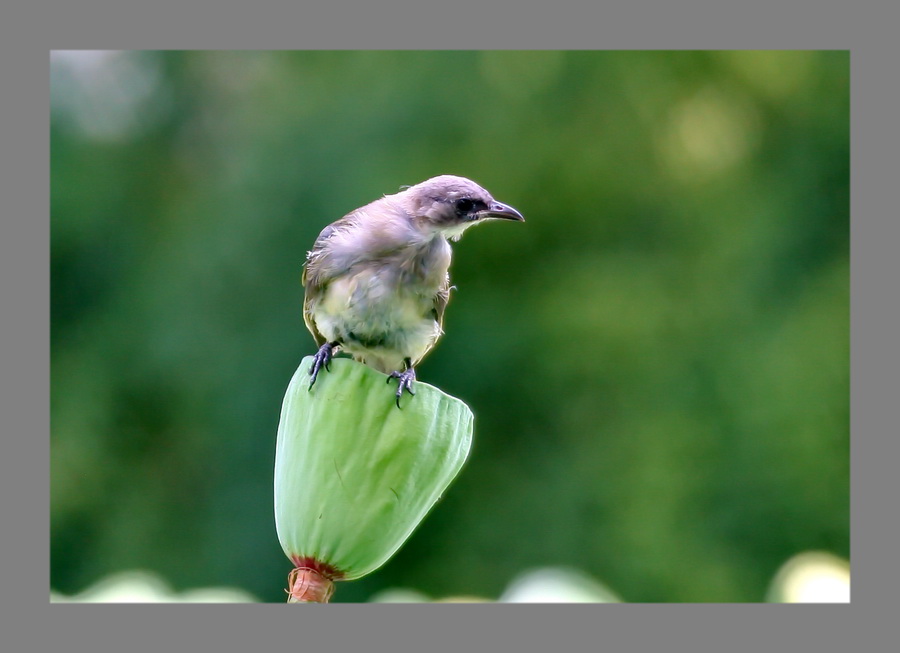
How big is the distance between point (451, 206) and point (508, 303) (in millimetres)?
3217

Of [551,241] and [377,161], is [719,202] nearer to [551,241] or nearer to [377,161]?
[551,241]

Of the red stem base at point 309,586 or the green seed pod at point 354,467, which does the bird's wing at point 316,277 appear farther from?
the red stem base at point 309,586

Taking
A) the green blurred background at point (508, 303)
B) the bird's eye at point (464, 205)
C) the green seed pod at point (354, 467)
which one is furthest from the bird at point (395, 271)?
the green blurred background at point (508, 303)

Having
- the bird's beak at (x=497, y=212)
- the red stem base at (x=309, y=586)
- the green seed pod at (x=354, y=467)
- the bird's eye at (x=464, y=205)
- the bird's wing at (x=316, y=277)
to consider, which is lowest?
the red stem base at (x=309, y=586)

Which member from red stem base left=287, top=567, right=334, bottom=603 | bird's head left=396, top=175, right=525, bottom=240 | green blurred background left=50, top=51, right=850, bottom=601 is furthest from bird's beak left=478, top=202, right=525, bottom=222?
green blurred background left=50, top=51, right=850, bottom=601

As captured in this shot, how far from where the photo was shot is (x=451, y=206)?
1.87 m

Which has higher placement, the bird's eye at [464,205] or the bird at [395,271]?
the bird's eye at [464,205]

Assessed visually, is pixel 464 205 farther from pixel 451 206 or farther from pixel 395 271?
pixel 395 271

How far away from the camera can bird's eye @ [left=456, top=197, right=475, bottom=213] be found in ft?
6.06

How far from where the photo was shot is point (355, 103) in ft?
16.0

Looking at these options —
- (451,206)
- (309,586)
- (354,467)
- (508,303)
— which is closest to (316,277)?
(451,206)

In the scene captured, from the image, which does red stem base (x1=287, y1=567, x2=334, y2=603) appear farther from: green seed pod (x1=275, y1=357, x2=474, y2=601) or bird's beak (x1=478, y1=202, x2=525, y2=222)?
bird's beak (x1=478, y1=202, x2=525, y2=222)

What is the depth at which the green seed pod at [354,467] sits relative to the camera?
Answer: 1.12m

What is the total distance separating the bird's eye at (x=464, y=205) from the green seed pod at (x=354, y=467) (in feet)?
2.17
